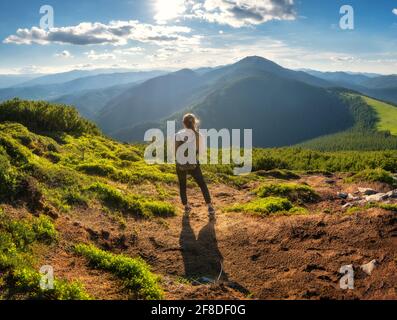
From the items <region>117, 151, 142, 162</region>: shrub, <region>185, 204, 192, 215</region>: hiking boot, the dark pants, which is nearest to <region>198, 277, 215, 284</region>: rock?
<region>185, 204, 192, 215</region>: hiking boot

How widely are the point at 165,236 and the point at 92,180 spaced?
15.9ft

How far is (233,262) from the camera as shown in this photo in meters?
9.18

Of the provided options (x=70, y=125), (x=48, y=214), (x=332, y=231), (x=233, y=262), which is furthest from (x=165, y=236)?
(x=70, y=125)

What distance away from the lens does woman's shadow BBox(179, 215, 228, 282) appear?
28.7ft

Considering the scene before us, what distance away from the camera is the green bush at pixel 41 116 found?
77.0 feet

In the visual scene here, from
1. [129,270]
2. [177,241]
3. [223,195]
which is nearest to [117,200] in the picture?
[177,241]

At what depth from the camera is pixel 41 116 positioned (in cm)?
2405

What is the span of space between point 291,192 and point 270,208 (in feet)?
9.46

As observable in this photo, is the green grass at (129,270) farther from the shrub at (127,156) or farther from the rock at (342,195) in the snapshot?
the shrub at (127,156)

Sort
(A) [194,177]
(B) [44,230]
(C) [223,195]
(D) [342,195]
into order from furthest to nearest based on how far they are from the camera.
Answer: (C) [223,195] < (D) [342,195] < (A) [194,177] < (B) [44,230]

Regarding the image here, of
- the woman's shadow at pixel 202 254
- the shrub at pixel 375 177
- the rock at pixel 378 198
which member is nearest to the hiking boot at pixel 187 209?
the woman's shadow at pixel 202 254

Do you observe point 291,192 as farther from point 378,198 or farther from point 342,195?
point 378,198
